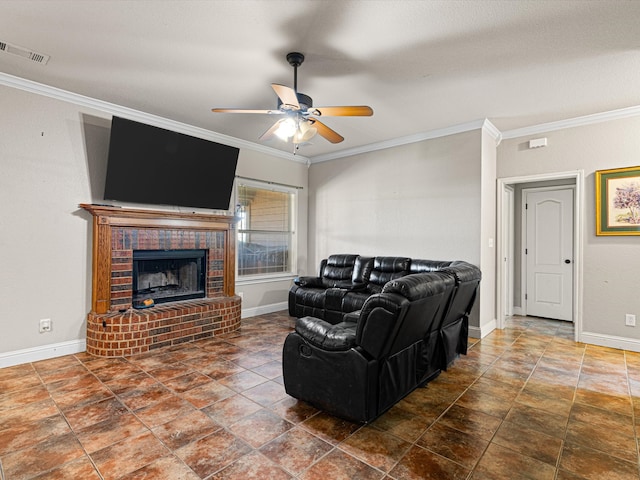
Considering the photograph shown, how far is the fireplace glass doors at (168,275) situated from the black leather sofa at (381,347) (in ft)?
8.18

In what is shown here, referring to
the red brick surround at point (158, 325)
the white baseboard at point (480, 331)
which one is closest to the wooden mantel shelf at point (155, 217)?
the red brick surround at point (158, 325)

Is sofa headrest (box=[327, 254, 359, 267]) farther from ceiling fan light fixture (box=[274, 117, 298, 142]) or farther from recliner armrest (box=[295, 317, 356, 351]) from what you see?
recliner armrest (box=[295, 317, 356, 351])

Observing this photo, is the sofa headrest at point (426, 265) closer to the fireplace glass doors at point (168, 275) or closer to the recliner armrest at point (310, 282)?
the recliner armrest at point (310, 282)

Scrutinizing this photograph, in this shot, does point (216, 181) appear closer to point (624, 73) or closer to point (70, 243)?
point (70, 243)

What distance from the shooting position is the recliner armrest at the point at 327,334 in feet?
7.47

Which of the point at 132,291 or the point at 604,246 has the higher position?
the point at 604,246

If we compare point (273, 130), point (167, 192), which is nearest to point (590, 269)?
point (273, 130)

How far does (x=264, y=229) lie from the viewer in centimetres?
585

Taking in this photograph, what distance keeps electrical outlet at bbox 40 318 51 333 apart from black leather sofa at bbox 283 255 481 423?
2.77 meters

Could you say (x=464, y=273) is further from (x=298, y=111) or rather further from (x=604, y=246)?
(x=604, y=246)

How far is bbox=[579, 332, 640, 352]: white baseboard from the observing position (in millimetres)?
3906

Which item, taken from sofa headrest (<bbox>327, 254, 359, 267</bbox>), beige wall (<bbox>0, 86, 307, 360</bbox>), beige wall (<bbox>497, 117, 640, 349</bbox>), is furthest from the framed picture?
beige wall (<bbox>0, 86, 307, 360</bbox>)

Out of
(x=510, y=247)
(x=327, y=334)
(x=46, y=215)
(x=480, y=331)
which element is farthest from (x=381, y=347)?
(x=510, y=247)

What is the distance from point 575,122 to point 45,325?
21.7 feet
